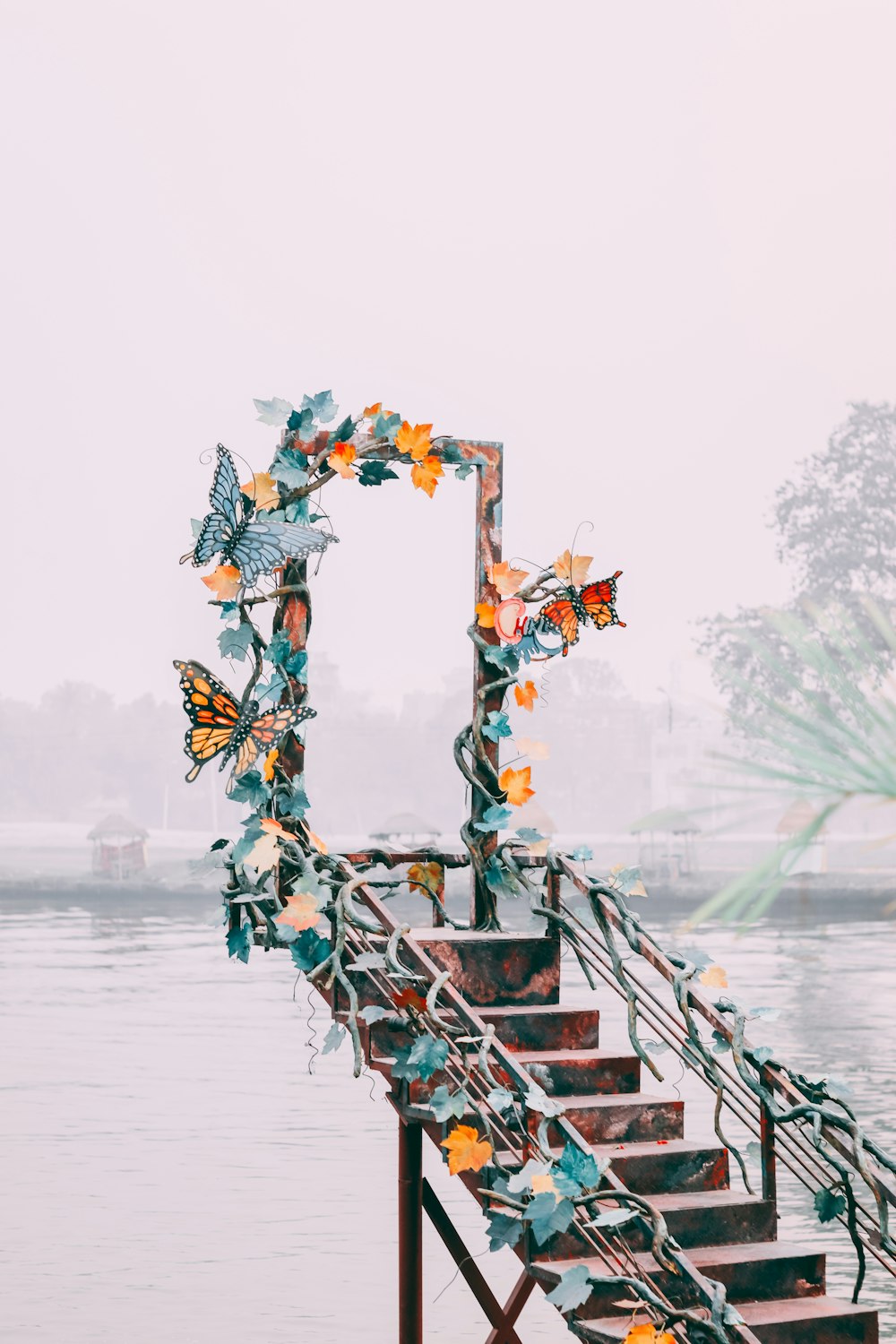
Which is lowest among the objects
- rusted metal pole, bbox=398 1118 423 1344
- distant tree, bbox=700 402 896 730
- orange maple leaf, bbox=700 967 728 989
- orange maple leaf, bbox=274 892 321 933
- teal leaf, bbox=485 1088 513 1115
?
rusted metal pole, bbox=398 1118 423 1344

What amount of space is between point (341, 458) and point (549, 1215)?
122 inches

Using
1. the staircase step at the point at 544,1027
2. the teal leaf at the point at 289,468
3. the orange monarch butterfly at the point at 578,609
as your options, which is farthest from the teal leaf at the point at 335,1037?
the teal leaf at the point at 289,468

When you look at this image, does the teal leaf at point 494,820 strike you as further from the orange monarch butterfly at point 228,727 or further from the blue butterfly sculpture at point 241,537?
the blue butterfly sculpture at point 241,537

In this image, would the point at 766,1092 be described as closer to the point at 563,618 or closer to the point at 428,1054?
the point at 428,1054

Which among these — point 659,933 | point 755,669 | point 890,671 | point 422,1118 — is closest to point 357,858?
point 422,1118

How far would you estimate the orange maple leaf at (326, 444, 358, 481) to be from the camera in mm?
7484

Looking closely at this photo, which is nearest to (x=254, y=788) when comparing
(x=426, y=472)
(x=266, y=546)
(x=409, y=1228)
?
(x=266, y=546)

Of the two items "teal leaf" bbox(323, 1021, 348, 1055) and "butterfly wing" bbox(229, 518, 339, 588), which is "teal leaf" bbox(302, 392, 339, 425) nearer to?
"butterfly wing" bbox(229, 518, 339, 588)

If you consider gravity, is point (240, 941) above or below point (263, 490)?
below

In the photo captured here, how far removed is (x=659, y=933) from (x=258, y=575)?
39.8m

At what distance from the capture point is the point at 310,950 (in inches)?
278

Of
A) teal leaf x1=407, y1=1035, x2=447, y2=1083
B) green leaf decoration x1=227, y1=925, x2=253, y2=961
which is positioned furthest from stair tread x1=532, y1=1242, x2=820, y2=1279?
green leaf decoration x1=227, y1=925, x2=253, y2=961

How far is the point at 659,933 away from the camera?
151ft

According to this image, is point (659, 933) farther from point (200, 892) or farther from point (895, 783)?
point (895, 783)
